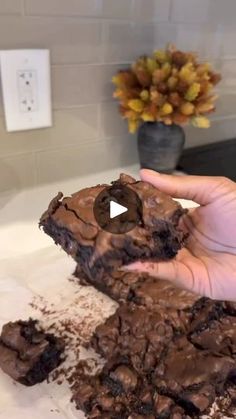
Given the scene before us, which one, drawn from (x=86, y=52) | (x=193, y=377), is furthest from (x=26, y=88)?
(x=193, y=377)

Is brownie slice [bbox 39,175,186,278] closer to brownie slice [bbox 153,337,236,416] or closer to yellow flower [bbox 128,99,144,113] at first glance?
brownie slice [bbox 153,337,236,416]

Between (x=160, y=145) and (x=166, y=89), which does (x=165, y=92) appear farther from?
(x=160, y=145)

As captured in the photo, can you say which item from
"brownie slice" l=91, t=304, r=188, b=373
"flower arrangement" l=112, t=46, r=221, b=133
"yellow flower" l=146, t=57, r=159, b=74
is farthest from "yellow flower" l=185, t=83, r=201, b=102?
"brownie slice" l=91, t=304, r=188, b=373

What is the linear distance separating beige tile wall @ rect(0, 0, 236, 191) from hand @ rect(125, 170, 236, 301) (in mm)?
434

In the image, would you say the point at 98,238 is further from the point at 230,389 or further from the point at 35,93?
the point at 35,93

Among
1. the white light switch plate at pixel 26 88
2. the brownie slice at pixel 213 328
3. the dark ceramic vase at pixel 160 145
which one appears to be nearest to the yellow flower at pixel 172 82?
the dark ceramic vase at pixel 160 145

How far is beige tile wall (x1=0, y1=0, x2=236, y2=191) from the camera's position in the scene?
0.91m

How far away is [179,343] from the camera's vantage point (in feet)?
2.11

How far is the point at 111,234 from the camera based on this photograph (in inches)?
22.0

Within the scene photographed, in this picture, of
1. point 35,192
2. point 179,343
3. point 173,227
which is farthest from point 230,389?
point 35,192

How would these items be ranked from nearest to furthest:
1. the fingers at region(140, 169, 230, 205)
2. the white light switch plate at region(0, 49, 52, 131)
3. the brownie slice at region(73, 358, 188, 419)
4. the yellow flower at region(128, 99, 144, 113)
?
the brownie slice at region(73, 358, 188, 419)
the fingers at region(140, 169, 230, 205)
the white light switch plate at region(0, 49, 52, 131)
the yellow flower at region(128, 99, 144, 113)

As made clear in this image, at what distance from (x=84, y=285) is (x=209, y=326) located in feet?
0.86

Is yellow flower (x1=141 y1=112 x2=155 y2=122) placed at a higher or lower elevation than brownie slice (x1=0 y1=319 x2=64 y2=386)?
higher
